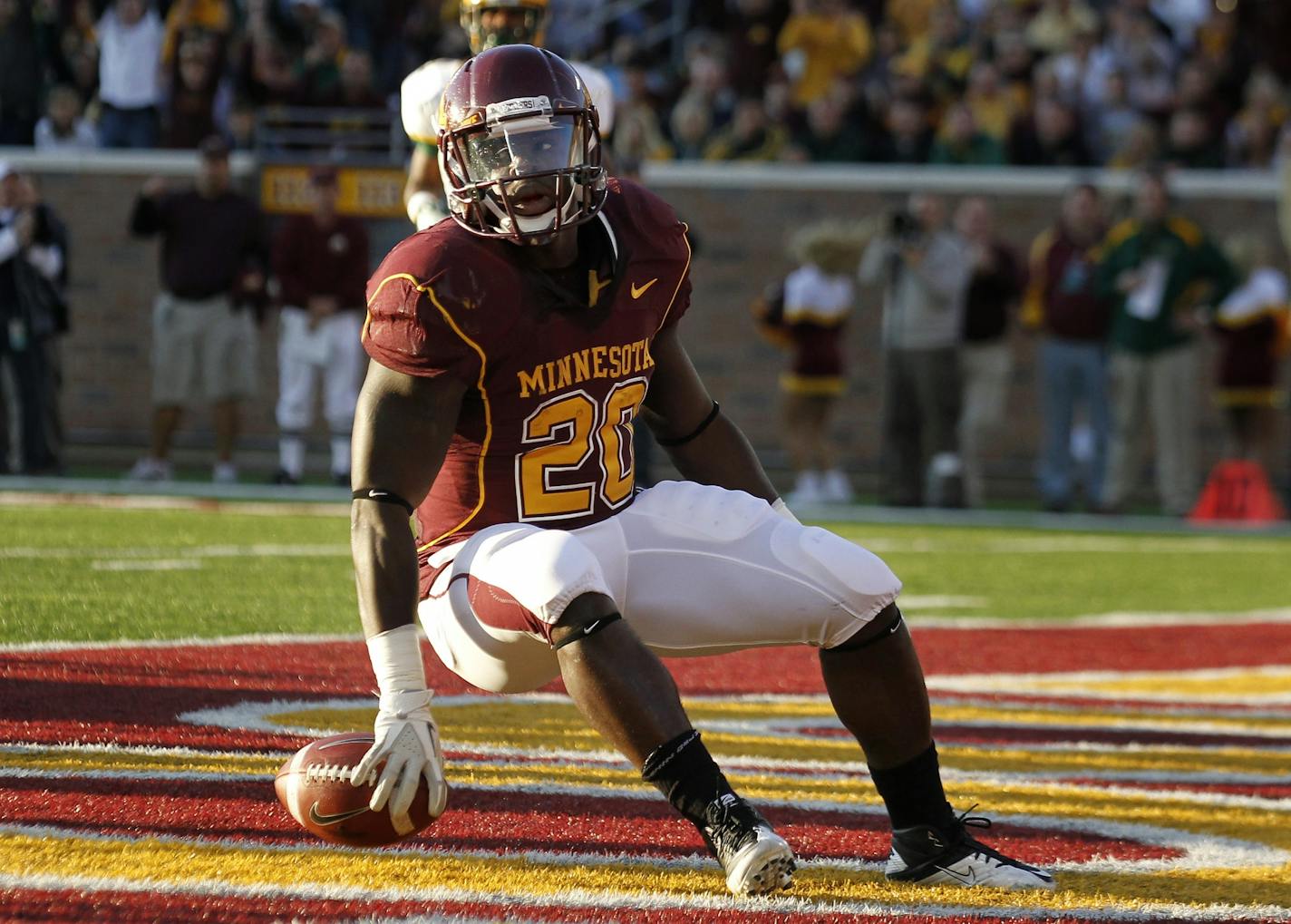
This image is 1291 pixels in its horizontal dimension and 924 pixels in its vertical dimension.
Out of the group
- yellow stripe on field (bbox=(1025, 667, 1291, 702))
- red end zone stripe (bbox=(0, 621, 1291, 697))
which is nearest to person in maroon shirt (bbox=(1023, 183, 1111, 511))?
red end zone stripe (bbox=(0, 621, 1291, 697))

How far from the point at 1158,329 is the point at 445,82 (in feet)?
22.8

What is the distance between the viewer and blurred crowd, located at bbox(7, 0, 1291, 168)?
13.1m

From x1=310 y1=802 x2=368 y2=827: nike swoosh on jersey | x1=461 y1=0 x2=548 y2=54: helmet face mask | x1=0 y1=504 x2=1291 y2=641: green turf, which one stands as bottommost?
x1=0 y1=504 x2=1291 y2=641: green turf

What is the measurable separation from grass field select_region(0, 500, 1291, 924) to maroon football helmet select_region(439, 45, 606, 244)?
3.34 ft

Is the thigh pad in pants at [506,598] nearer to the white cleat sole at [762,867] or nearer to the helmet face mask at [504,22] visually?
the white cleat sole at [762,867]

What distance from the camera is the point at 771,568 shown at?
306 centimetres

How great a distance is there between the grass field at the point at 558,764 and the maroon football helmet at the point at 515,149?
102cm

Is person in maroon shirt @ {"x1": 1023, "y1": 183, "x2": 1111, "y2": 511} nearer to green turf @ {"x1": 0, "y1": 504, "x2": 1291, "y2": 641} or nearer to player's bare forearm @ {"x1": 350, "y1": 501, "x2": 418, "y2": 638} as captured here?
green turf @ {"x1": 0, "y1": 504, "x2": 1291, "y2": 641}

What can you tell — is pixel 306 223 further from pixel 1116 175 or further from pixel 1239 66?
pixel 1239 66

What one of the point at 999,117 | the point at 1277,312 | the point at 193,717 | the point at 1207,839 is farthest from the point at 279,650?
the point at 999,117

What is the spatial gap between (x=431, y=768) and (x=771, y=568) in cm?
65

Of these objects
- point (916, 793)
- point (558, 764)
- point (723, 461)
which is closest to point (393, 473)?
point (723, 461)

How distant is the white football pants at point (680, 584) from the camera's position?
2.96 meters

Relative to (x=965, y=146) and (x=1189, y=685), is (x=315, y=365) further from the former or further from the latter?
(x=1189, y=685)
